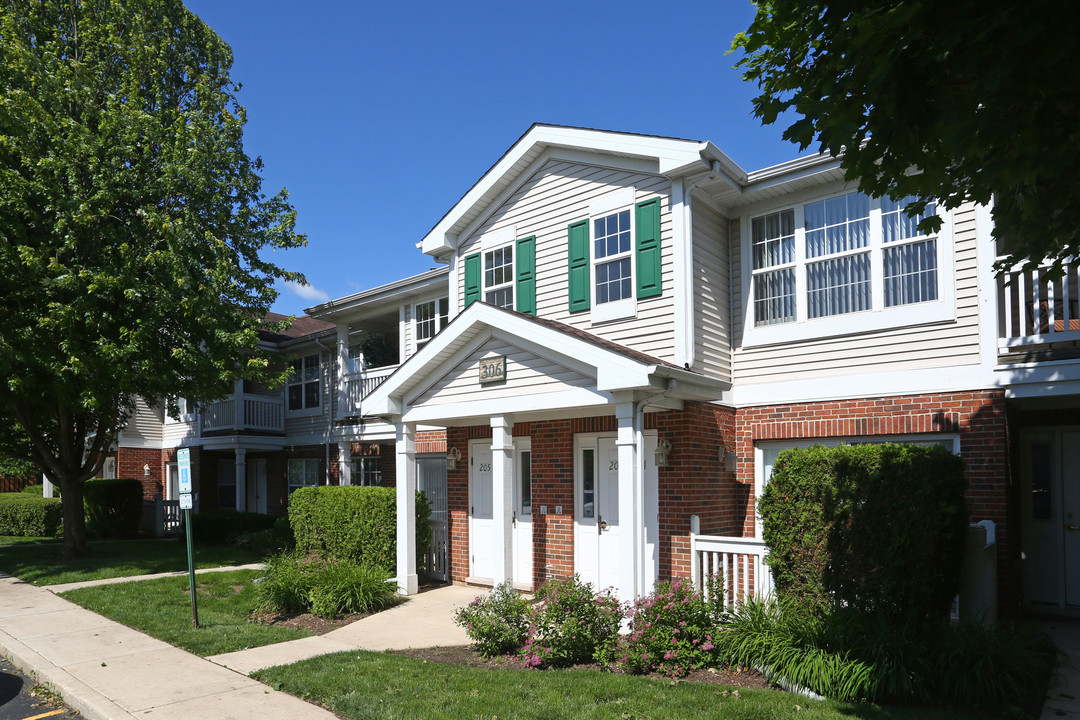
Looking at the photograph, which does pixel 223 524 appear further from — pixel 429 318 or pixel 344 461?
pixel 429 318

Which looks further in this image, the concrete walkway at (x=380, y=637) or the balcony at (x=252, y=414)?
the balcony at (x=252, y=414)

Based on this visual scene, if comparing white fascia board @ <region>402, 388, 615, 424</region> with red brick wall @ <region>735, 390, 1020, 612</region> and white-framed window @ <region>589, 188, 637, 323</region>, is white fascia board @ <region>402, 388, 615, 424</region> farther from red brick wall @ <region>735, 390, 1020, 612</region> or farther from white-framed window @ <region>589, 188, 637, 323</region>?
red brick wall @ <region>735, 390, 1020, 612</region>

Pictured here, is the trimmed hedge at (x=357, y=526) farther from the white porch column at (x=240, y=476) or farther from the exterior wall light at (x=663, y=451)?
the white porch column at (x=240, y=476)

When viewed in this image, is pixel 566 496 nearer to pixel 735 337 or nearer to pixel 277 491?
pixel 735 337

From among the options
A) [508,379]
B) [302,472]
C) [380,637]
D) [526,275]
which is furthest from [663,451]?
[302,472]

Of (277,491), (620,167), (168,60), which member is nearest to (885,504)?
(620,167)

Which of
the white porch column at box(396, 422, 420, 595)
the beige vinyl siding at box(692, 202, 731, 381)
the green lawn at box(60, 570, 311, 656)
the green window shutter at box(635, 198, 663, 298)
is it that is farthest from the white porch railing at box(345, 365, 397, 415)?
the beige vinyl siding at box(692, 202, 731, 381)

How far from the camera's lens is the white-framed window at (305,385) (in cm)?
2053

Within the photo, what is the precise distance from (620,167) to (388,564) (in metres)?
7.23

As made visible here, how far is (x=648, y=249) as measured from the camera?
419 inches

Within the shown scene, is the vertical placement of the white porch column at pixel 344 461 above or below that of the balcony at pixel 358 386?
below

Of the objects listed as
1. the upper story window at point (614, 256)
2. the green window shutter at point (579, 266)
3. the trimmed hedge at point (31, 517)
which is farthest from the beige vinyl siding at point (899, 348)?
the trimmed hedge at point (31, 517)

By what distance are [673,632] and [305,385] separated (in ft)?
51.0

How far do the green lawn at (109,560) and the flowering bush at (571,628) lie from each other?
950cm
